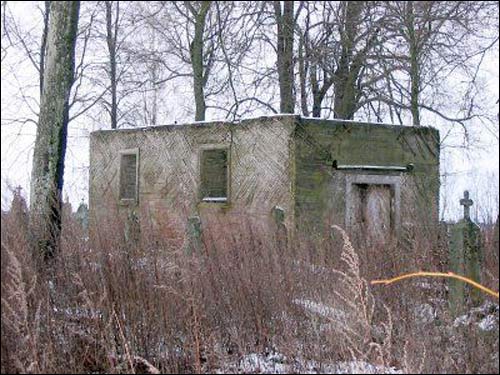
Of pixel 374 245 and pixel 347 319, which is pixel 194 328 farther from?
pixel 374 245

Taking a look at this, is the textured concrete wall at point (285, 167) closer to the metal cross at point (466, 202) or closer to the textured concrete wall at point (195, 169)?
the textured concrete wall at point (195, 169)

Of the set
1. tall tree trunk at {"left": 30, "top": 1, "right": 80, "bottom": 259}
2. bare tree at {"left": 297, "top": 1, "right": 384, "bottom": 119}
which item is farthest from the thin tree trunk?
tall tree trunk at {"left": 30, "top": 1, "right": 80, "bottom": 259}

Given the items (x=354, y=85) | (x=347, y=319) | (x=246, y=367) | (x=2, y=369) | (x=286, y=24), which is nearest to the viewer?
(x=2, y=369)

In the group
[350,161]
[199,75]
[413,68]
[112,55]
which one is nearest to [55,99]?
[413,68]

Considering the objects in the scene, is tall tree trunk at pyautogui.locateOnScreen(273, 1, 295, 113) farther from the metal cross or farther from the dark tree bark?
the metal cross

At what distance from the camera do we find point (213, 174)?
50.5 feet

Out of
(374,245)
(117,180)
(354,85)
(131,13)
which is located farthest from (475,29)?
(117,180)

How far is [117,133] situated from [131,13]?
918 centimetres

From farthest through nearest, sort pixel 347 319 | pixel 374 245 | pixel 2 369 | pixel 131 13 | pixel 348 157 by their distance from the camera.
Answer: pixel 348 157, pixel 131 13, pixel 374 245, pixel 347 319, pixel 2 369

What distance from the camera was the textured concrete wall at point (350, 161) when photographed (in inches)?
531

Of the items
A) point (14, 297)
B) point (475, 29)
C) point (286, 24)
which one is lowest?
point (14, 297)

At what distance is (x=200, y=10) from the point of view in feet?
30.3

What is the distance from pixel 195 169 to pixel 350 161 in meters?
3.30

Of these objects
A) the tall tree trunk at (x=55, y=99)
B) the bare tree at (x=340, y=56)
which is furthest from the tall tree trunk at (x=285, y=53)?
the tall tree trunk at (x=55, y=99)
